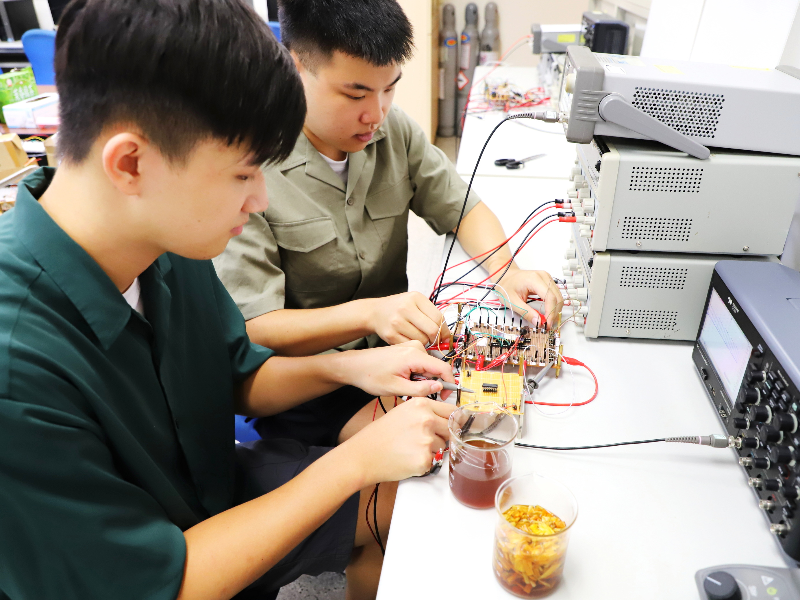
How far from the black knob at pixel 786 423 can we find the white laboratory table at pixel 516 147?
1333 mm

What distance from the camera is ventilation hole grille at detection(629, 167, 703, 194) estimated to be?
40.0 inches

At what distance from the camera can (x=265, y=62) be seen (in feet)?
2.20

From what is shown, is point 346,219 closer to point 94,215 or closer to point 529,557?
point 94,215

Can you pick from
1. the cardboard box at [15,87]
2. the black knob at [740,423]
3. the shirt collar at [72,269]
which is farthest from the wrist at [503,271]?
the cardboard box at [15,87]

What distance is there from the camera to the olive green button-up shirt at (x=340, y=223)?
4.00 feet

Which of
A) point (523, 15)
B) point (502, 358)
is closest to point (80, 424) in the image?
point (502, 358)

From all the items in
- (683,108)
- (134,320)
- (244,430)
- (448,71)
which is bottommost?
(244,430)

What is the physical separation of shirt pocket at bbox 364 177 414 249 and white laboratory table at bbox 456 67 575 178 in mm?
490

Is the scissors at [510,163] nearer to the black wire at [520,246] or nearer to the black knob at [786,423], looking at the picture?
the black wire at [520,246]

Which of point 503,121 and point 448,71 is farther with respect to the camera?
point 448,71

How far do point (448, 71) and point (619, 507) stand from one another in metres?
4.56

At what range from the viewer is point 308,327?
3.91 feet

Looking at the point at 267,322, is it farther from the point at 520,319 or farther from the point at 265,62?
the point at 265,62

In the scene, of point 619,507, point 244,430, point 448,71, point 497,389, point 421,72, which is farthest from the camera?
point 448,71
